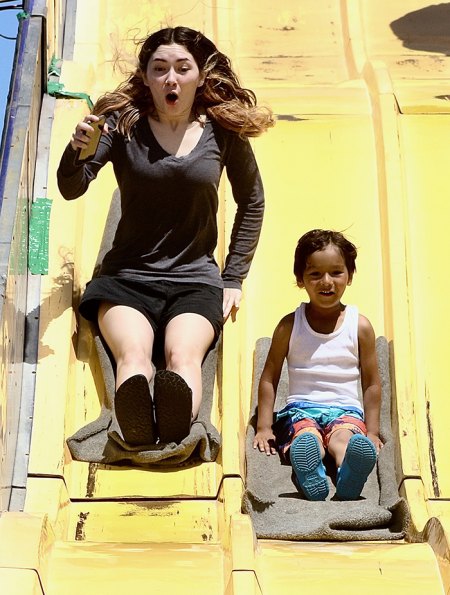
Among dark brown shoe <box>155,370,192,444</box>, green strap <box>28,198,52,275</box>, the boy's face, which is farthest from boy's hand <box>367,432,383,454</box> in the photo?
green strap <box>28,198,52,275</box>

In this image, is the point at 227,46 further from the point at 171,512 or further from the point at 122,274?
the point at 171,512

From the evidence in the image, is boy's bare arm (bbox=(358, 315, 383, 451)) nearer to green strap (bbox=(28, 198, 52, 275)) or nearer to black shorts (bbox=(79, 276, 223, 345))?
black shorts (bbox=(79, 276, 223, 345))

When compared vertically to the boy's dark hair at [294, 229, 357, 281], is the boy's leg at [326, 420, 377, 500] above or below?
below

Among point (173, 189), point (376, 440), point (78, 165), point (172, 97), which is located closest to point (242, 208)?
point (173, 189)

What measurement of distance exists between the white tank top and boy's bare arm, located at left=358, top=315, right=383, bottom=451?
0.02 meters

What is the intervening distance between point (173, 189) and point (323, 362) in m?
0.62

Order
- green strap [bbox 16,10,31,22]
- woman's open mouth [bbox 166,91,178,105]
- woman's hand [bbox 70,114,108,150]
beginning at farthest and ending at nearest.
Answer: green strap [bbox 16,10,31,22]
woman's open mouth [bbox 166,91,178,105]
woman's hand [bbox 70,114,108,150]

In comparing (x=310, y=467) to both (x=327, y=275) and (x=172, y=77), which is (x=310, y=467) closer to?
(x=327, y=275)

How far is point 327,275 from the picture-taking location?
10.8ft

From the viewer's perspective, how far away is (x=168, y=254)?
345cm

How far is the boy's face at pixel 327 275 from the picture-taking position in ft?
10.7

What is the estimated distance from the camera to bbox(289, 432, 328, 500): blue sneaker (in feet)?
9.64

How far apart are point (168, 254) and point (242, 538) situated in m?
1.06

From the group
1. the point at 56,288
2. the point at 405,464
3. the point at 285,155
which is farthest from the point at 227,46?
the point at 405,464
